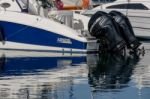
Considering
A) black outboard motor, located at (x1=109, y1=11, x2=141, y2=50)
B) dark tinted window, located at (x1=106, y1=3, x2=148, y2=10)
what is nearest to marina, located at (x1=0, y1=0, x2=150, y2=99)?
black outboard motor, located at (x1=109, y1=11, x2=141, y2=50)

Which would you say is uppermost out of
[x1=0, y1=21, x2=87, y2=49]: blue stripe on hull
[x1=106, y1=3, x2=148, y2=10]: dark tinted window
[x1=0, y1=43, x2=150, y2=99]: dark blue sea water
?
[x1=106, y1=3, x2=148, y2=10]: dark tinted window

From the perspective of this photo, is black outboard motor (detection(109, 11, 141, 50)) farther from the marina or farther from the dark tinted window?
the dark tinted window

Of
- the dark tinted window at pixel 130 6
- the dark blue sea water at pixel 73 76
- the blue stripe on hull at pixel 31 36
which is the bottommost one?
the dark blue sea water at pixel 73 76

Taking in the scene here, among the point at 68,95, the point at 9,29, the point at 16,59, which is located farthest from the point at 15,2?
the point at 68,95

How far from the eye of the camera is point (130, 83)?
18.7 metres

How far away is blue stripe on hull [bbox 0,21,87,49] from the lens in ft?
Answer: 87.6

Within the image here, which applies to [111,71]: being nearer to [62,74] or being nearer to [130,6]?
[62,74]

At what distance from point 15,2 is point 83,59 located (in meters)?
3.95

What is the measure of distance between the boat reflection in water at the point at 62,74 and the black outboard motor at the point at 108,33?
0.43 m

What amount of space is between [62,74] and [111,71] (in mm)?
1838

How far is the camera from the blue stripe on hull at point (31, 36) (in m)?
26.7

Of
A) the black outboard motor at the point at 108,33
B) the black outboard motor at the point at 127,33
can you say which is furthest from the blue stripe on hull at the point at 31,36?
the black outboard motor at the point at 127,33

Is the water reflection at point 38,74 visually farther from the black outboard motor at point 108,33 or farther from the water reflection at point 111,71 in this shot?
the black outboard motor at point 108,33

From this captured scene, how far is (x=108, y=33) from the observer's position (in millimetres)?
27344
